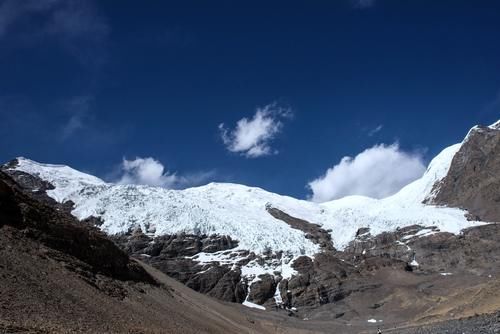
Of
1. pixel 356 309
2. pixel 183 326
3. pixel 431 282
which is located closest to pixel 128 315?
pixel 183 326

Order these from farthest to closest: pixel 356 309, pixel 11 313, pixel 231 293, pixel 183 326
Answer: pixel 231 293, pixel 356 309, pixel 183 326, pixel 11 313

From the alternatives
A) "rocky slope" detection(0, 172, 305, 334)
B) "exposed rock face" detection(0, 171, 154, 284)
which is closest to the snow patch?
"rocky slope" detection(0, 172, 305, 334)

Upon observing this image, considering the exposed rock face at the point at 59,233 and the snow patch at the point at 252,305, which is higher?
the snow patch at the point at 252,305

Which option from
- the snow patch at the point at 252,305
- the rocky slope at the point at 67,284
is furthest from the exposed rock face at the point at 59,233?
the snow patch at the point at 252,305

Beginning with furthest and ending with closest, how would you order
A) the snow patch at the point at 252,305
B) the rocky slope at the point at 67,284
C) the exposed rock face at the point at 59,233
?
1. the snow patch at the point at 252,305
2. the exposed rock face at the point at 59,233
3. the rocky slope at the point at 67,284

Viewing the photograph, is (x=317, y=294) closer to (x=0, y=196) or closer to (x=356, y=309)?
(x=356, y=309)

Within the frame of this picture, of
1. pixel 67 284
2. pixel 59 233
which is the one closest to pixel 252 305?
pixel 59 233

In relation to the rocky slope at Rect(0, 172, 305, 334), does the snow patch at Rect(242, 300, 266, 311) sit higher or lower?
higher

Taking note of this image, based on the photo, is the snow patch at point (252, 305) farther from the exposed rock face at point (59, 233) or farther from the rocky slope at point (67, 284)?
the exposed rock face at point (59, 233)

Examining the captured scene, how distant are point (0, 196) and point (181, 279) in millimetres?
156580

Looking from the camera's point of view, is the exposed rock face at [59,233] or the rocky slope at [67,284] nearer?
A: the rocky slope at [67,284]

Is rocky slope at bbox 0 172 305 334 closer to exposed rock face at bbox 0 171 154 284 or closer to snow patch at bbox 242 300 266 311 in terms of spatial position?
exposed rock face at bbox 0 171 154 284

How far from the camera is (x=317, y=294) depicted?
193 meters

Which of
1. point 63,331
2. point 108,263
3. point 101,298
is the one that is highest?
point 108,263
